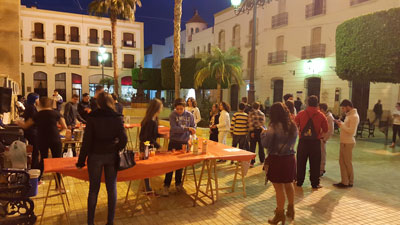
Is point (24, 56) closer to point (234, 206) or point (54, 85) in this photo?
point (54, 85)

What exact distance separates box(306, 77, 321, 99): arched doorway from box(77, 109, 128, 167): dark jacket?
67.0 ft

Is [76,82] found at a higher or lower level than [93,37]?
lower

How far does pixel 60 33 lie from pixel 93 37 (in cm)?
390

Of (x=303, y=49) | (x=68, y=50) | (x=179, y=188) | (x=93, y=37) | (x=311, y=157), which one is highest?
(x=93, y=37)

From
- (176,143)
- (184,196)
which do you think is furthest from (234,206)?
(176,143)

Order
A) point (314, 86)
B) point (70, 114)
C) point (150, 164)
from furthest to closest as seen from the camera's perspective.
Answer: point (314, 86)
point (70, 114)
point (150, 164)

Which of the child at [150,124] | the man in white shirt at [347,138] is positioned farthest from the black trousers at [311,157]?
the child at [150,124]

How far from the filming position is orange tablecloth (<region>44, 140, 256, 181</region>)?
3941mm

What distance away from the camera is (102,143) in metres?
3.65

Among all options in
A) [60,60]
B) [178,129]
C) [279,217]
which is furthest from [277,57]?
[60,60]

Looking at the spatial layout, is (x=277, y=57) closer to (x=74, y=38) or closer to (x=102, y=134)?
(x=102, y=134)

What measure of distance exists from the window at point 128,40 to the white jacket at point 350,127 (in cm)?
3668

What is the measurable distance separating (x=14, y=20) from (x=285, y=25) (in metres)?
19.4

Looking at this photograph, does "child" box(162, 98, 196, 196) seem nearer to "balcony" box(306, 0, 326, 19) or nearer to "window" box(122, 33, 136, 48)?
"balcony" box(306, 0, 326, 19)
